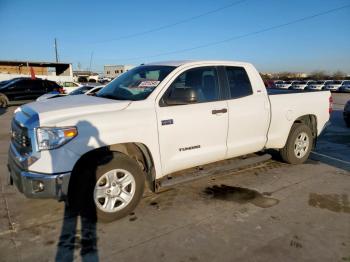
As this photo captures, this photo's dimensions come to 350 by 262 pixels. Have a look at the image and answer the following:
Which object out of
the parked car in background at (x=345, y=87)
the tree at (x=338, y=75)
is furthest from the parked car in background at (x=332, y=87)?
the tree at (x=338, y=75)

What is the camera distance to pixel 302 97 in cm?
595

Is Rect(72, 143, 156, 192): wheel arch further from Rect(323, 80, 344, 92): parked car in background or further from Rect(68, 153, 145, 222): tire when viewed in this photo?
Rect(323, 80, 344, 92): parked car in background

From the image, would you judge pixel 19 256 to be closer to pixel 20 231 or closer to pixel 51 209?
pixel 20 231

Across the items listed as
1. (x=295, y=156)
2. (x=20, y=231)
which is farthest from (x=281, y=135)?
(x=20, y=231)

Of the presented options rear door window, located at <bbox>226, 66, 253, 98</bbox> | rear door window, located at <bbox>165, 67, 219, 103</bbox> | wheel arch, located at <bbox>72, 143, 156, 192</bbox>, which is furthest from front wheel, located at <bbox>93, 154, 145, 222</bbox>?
rear door window, located at <bbox>226, 66, 253, 98</bbox>

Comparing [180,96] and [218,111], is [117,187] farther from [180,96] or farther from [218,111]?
[218,111]

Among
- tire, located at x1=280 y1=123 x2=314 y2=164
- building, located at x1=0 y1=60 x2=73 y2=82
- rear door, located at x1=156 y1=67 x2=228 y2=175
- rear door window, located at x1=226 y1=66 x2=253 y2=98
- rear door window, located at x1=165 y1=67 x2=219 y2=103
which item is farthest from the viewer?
building, located at x1=0 y1=60 x2=73 y2=82

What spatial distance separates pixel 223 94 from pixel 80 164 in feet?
7.48

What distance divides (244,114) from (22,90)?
16955mm

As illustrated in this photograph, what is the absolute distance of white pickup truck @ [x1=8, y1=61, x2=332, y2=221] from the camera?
345cm

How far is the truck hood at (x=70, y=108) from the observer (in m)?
3.50

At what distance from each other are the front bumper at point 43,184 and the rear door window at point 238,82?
2.70 m

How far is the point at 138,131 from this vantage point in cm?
389

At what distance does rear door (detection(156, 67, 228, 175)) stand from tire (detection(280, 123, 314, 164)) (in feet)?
5.86
